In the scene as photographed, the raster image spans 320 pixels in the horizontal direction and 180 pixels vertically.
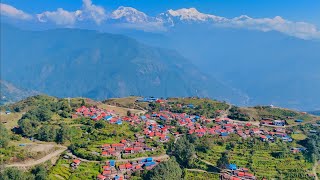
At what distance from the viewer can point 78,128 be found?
58312mm

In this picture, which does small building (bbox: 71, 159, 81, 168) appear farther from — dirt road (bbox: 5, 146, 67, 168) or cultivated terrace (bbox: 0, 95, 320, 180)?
dirt road (bbox: 5, 146, 67, 168)

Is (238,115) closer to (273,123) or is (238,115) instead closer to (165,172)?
(273,123)

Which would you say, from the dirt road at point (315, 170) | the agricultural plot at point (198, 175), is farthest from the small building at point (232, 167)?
the dirt road at point (315, 170)

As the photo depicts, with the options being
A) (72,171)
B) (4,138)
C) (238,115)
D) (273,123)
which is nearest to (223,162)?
(72,171)

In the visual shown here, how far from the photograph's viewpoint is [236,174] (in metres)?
46.9

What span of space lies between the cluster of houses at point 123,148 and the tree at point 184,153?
435 cm

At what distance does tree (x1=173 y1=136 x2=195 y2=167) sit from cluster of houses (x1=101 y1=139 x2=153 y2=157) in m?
4.35

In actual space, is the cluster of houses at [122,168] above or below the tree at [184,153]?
below

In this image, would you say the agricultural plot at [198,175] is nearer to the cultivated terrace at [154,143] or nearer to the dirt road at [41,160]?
the cultivated terrace at [154,143]

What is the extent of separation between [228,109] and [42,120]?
130ft

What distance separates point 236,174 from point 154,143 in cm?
1368

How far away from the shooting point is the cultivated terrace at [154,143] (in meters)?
45.4

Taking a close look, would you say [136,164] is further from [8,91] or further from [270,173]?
[8,91]

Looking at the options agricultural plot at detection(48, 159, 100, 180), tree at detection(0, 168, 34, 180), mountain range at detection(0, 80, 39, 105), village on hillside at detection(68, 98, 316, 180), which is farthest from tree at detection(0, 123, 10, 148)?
mountain range at detection(0, 80, 39, 105)
